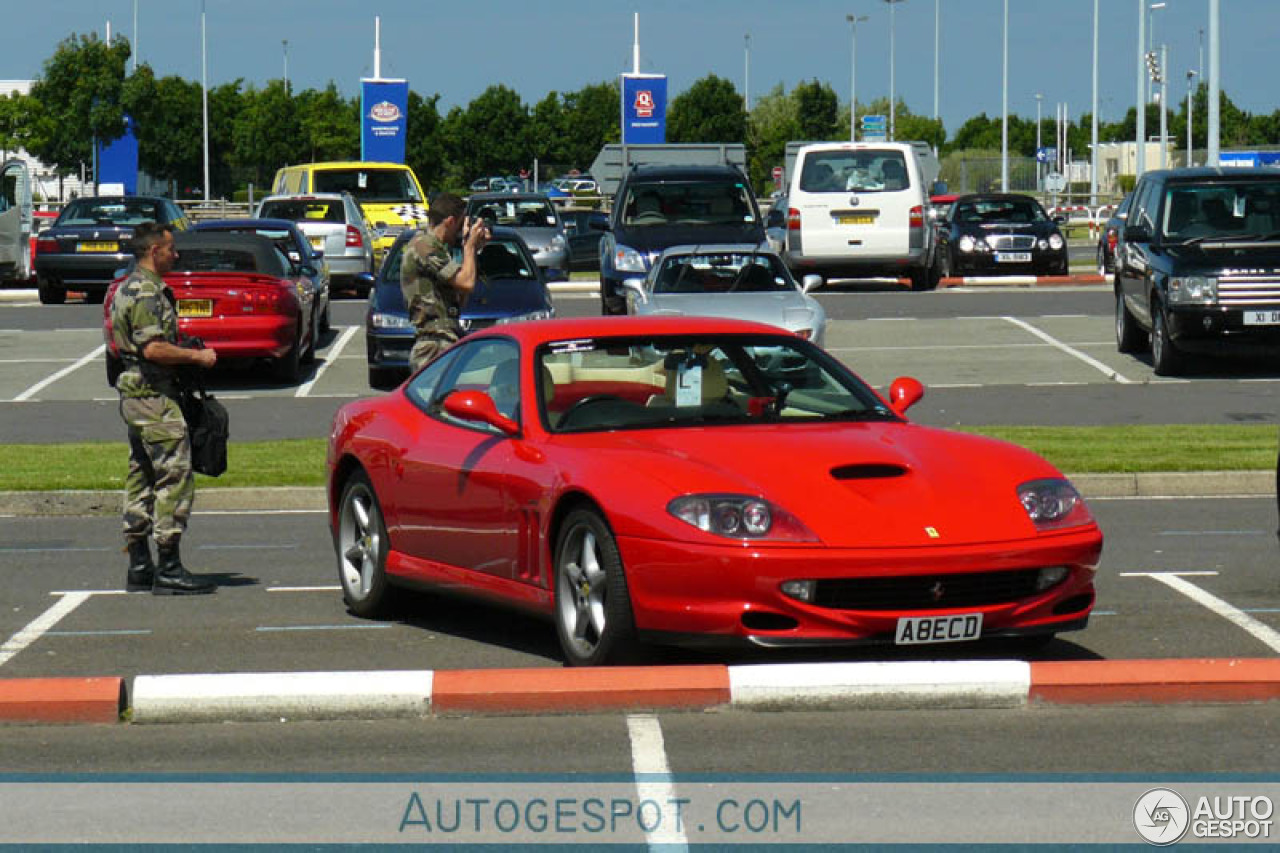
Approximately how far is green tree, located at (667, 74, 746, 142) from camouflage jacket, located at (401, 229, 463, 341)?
96474 mm

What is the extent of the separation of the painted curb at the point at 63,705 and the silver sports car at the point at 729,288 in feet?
46.0

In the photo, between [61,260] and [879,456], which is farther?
[61,260]

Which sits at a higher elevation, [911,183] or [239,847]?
[911,183]

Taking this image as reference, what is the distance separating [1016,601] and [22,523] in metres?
8.13

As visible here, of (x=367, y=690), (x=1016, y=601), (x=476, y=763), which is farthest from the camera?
(x=1016, y=601)

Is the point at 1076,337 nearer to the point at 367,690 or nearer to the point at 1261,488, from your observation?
the point at 1261,488

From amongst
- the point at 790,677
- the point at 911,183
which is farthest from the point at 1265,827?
the point at 911,183

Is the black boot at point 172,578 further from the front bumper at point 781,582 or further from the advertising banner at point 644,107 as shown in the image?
the advertising banner at point 644,107

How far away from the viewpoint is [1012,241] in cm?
3703

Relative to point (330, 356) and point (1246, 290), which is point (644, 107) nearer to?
point (330, 356)

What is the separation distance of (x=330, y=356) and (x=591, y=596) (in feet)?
59.1

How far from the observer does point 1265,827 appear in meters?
6.16

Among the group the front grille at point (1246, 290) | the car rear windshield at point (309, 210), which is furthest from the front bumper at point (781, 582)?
the car rear windshield at point (309, 210)

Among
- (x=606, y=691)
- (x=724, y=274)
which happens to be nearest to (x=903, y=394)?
(x=606, y=691)
